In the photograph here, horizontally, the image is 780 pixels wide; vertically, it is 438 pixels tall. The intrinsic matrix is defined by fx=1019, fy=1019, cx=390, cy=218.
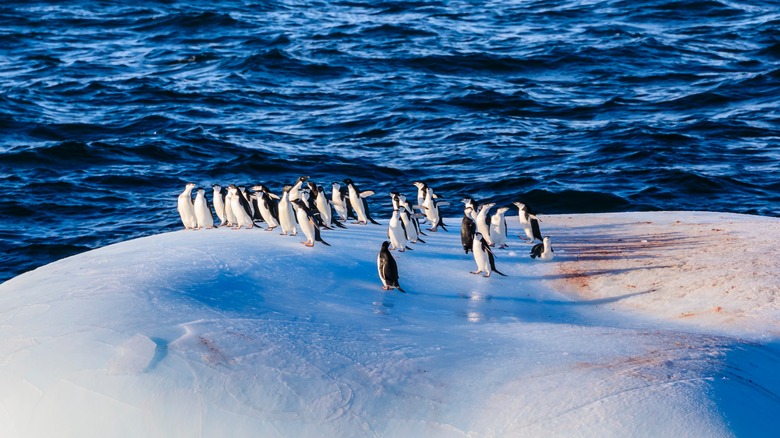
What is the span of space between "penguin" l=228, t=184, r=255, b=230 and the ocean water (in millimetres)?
5885

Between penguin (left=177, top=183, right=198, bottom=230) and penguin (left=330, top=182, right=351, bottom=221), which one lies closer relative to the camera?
penguin (left=177, top=183, right=198, bottom=230)

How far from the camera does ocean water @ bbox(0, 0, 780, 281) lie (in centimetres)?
2028

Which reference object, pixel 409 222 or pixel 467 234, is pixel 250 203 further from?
pixel 467 234

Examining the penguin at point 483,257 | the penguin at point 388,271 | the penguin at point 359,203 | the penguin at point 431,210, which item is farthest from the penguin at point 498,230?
the penguin at point 388,271

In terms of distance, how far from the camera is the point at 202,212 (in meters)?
12.4

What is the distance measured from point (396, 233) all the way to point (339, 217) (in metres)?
2.32

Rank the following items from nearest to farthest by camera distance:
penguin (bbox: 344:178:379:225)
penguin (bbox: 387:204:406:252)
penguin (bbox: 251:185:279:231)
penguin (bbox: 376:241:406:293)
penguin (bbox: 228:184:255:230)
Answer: penguin (bbox: 376:241:406:293) < penguin (bbox: 387:204:406:252) < penguin (bbox: 251:185:279:231) < penguin (bbox: 228:184:255:230) < penguin (bbox: 344:178:379:225)

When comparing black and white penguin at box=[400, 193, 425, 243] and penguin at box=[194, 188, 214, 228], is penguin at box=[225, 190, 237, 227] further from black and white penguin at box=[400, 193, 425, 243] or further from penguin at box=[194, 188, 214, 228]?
black and white penguin at box=[400, 193, 425, 243]

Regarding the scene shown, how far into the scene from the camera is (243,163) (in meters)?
22.0

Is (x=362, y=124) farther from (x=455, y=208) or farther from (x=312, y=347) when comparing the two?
A: (x=312, y=347)

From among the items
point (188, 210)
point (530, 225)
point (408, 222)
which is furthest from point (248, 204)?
point (530, 225)

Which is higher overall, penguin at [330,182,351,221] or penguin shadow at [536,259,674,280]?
penguin at [330,182,351,221]

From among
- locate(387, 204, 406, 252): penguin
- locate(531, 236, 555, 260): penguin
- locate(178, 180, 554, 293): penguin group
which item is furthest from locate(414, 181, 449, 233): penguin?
locate(531, 236, 555, 260): penguin

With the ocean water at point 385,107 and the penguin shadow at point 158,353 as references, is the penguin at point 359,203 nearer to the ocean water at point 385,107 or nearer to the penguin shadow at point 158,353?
the penguin shadow at point 158,353
